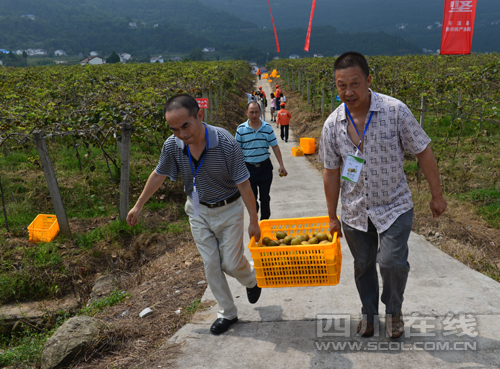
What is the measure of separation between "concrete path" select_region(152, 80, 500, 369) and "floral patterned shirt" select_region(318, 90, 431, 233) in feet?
3.04

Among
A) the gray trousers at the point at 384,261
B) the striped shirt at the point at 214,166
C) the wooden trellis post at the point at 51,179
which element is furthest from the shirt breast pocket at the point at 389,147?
the wooden trellis post at the point at 51,179

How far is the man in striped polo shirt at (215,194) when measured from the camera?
3.18 m

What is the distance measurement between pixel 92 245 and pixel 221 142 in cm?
391

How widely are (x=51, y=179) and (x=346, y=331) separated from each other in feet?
15.6

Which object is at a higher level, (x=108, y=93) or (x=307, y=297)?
(x=108, y=93)

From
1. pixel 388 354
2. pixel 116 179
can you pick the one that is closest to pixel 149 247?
pixel 116 179

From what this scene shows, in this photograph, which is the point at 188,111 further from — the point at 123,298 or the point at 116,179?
the point at 116,179

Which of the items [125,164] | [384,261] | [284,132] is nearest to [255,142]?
[125,164]

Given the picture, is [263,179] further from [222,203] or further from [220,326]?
[220,326]

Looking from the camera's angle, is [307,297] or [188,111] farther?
[307,297]

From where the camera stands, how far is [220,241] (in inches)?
134

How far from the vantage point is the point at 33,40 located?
601 feet

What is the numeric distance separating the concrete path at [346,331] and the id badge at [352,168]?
4.15 ft

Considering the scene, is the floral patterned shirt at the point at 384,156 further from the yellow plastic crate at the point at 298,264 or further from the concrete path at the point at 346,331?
the concrete path at the point at 346,331
